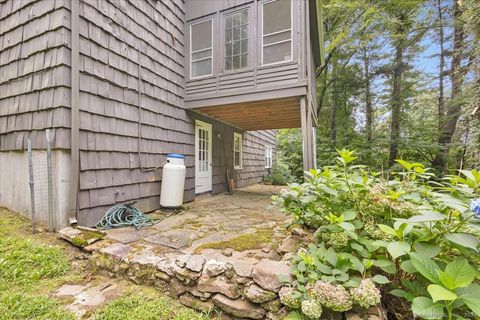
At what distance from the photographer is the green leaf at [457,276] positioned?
1.02 m

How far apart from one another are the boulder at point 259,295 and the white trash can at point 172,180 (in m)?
2.55

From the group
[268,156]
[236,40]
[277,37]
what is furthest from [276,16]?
[268,156]

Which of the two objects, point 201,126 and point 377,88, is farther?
point 377,88

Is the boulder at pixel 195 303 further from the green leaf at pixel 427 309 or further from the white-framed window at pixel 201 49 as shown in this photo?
the white-framed window at pixel 201 49

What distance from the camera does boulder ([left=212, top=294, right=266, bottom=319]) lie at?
147cm

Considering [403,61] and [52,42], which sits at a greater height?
[403,61]

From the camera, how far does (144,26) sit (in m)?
3.74

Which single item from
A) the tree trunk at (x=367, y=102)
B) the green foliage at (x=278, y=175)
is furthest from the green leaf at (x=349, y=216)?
the tree trunk at (x=367, y=102)

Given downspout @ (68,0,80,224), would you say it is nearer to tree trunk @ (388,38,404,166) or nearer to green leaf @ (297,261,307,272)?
green leaf @ (297,261,307,272)

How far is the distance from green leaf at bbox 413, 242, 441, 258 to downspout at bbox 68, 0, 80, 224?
3.23 meters

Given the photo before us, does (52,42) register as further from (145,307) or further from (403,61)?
(403,61)

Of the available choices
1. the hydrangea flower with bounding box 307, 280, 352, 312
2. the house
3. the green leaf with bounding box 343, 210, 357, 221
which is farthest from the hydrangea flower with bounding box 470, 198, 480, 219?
the house

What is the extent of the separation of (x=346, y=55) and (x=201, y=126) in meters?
7.20

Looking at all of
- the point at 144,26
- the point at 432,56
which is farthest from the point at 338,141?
the point at 144,26
